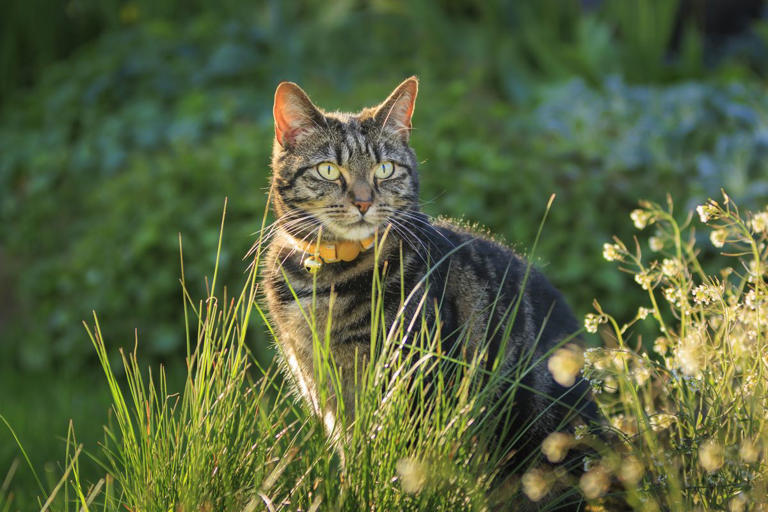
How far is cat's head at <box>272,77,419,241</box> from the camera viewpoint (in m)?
2.37

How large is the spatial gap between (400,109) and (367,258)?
1.67 feet

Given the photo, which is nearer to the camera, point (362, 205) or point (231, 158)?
point (362, 205)

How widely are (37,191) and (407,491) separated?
14.6 ft

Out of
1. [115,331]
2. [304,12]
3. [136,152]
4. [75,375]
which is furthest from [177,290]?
[304,12]

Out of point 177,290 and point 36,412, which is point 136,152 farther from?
point 36,412

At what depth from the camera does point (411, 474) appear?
1.62 m

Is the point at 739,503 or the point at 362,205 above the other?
the point at 362,205

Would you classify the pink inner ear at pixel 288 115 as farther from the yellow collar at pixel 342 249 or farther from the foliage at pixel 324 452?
the foliage at pixel 324 452

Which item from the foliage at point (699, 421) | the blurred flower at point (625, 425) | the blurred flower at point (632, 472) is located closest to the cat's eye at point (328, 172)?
the foliage at point (699, 421)

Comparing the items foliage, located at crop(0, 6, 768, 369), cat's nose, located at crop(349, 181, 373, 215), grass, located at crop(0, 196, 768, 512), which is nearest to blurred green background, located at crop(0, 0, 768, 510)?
foliage, located at crop(0, 6, 768, 369)

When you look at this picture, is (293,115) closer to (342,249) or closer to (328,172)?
(328,172)

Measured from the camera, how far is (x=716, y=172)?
460cm

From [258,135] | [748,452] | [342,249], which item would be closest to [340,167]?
[342,249]

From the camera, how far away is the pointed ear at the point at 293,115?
2.44 metres
